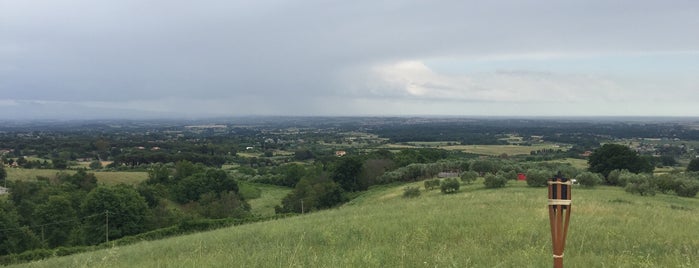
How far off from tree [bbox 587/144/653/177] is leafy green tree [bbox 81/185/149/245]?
54.8 metres

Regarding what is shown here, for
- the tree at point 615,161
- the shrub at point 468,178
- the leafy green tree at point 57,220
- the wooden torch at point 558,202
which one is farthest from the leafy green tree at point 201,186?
the wooden torch at point 558,202

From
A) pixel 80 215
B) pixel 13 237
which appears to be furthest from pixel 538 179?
pixel 13 237

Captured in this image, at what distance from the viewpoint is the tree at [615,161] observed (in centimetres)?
5841

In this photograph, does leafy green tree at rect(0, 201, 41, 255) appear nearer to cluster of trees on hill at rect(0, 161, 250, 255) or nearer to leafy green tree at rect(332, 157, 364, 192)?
cluster of trees on hill at rect(0, 161, 250, 255)

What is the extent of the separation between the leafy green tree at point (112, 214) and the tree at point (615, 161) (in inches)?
2159

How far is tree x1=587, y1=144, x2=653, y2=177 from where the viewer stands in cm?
5841

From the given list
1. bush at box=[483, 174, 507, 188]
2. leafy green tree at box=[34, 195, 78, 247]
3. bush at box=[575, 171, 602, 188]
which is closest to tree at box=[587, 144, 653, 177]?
bush at box=[575, 171, 602, 188]

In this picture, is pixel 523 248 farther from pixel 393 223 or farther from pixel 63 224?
pixel 63 224

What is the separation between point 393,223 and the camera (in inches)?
463

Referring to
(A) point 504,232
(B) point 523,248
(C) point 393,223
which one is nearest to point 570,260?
(B) point 523,248

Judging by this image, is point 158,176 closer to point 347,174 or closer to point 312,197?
point 347,174

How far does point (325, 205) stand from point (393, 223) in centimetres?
Answer: 5093

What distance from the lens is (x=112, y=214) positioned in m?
44.3

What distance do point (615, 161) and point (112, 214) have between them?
58720 millimetres
